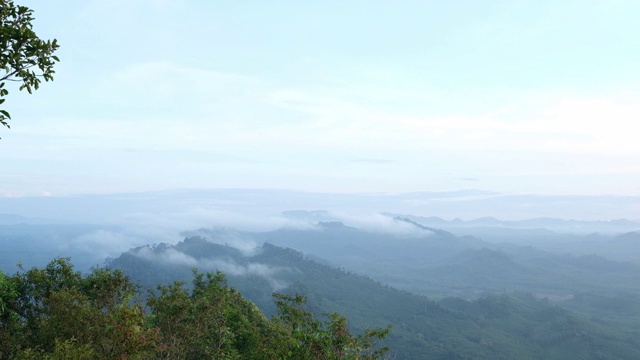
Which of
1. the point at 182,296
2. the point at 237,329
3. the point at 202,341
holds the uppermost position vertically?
the point at 182,296

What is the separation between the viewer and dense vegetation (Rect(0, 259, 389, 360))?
14242mm

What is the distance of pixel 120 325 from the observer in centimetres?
1350

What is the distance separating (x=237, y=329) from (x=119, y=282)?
16.9m

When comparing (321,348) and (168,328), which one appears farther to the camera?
(168,328)

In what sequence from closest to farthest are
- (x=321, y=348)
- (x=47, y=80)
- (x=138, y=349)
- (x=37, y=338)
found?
(x=47, y=80), (x=138, y=349), (x=321, y=348), (x=37, y=338)

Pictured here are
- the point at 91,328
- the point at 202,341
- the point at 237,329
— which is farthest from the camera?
the point at 237,329

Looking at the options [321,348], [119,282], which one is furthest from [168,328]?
Answer: [321,348]

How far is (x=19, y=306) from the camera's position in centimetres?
2536

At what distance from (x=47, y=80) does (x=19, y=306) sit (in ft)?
65.8

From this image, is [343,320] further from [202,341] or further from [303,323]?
[202,341]

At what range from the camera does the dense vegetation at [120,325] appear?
14242 millimetres

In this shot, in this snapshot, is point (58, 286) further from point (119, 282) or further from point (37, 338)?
point (37, 338)

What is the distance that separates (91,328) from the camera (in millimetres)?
16688

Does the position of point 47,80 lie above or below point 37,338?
above
